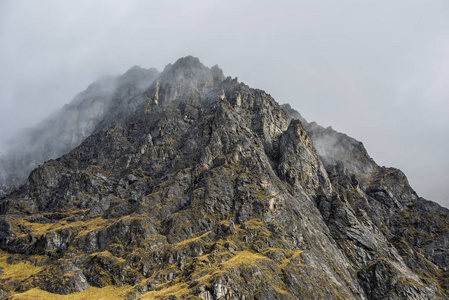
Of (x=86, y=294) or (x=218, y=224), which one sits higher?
(x=218, y=224)

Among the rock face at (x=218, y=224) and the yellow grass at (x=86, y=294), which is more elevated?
the rock face at (x=218, y=224)

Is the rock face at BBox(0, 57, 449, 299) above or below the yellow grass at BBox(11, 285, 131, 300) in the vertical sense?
above

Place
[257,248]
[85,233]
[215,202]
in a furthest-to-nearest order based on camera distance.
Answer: [215,202]
[85,233]
[257,248]

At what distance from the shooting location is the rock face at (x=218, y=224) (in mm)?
101438

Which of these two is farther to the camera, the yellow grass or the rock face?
the rock face

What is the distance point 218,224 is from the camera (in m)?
124

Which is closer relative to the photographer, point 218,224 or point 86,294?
point 86,294

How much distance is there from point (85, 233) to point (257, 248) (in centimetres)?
7321

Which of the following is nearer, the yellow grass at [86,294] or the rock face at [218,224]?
the yellow grass at [86,294]

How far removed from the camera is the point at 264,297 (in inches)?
3514

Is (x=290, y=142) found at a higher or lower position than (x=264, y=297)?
higher

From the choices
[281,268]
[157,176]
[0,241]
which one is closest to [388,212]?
[281,268]

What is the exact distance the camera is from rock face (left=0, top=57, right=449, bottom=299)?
333 ft

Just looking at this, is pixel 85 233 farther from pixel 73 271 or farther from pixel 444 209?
pixel 444 209
